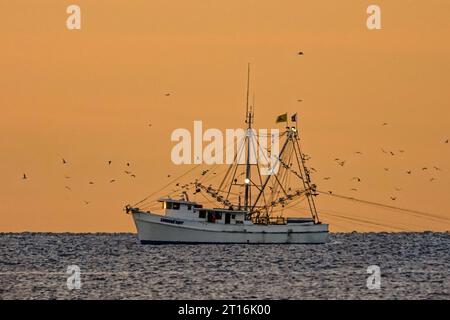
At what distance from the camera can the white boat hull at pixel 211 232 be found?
163 metres

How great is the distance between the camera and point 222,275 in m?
108

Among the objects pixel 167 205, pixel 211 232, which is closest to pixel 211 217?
pixel 211 232

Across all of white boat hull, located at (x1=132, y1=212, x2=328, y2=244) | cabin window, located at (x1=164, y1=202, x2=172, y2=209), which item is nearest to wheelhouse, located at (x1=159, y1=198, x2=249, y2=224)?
cabin window, located at (x1=164, y1=202, x2=172, y2=209)

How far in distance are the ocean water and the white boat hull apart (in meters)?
4.48

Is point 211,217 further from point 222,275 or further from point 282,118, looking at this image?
point 222,275

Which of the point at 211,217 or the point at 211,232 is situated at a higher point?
the point at 211,217

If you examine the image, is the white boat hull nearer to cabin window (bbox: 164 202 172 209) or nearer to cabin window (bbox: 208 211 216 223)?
cabin window (bbox: 208 211 216 223)

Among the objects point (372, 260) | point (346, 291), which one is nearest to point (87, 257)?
point (372, 260)

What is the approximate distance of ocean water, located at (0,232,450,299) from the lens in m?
89.8

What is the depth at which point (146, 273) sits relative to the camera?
110188 millimetres

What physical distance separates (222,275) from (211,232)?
55455 mm

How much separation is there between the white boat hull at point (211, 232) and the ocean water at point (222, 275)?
4.48 metres
